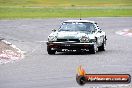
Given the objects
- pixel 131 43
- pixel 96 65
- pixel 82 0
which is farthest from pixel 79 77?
pixel 82 0

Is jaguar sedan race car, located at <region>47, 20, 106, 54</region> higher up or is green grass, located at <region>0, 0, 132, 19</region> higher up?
jaguar sedan race car, located at <region>47, 20, 106, 54</region>

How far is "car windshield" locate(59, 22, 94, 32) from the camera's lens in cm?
2545

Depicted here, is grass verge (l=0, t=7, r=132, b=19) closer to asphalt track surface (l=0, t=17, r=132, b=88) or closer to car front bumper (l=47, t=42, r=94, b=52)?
asphalt track surface (l=0, t=17, r=132, b=88)

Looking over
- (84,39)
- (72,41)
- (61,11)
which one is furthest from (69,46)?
(61,11)

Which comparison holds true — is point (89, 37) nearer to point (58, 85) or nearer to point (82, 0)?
point (58, 85)

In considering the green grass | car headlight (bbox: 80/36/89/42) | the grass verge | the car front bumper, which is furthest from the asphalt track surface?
the green grass

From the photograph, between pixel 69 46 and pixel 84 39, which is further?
pixel 84 39

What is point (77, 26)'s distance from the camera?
25656 millimetres

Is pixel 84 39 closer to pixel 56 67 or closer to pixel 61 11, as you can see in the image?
pixel 56 67

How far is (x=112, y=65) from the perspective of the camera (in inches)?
757

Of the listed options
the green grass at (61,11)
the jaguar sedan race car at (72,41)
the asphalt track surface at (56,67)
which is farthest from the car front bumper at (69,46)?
the green grass at (61,11)

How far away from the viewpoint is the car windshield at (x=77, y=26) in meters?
25.5

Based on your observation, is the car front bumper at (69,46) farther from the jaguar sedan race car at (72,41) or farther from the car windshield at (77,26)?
the car windshield at (77,26)

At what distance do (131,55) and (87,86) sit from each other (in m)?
10.7
